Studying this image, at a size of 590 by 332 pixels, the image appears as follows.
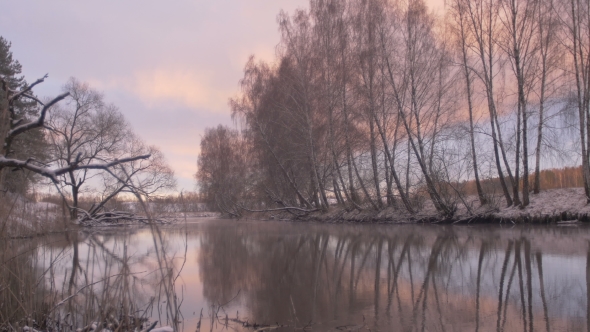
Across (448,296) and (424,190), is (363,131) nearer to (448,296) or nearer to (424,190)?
(424,190)

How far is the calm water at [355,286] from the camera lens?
3.64 meters

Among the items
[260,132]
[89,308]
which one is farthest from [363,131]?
[89,308]

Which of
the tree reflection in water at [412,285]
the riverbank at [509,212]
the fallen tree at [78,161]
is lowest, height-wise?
the tree reflection in water at [412,285]

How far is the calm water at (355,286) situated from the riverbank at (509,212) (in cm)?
548

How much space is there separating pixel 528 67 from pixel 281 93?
13.8 meters

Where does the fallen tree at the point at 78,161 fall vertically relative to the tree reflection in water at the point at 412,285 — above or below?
above

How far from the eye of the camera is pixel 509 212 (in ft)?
49.6

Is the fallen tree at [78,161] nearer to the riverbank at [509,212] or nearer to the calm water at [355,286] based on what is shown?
the calm water at [355,286]

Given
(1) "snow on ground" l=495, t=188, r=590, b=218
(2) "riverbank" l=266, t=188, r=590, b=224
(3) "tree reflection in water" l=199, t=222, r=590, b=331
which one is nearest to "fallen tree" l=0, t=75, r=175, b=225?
(3) "tree reflection in water" l=199, t=222, r=590, b=331

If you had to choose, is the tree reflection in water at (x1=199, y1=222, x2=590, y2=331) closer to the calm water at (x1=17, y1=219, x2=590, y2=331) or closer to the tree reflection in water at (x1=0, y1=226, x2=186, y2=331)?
the calm water at (x1=17, y1=219, x2=590, y2=331)

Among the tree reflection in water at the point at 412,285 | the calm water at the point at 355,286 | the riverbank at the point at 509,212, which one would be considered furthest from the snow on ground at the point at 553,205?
the calm water at the point at 355,286

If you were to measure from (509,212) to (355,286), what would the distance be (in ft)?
39.7

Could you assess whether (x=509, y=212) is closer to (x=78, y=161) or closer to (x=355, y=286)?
(x=355, y=286)

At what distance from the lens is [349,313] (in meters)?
4.12
